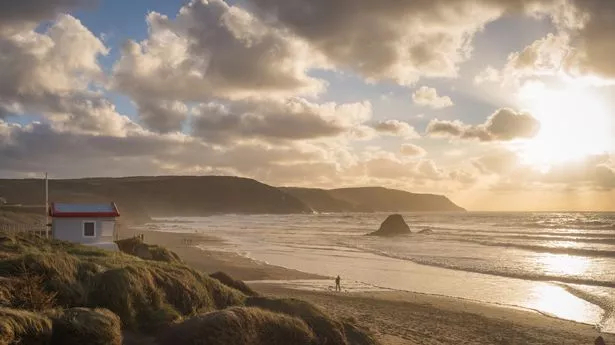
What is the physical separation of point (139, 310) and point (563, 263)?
36.6m

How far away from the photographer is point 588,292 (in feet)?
85.4

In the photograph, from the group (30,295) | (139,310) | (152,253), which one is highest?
(30,295)

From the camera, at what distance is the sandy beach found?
16.1 metres

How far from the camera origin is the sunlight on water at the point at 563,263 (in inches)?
1371

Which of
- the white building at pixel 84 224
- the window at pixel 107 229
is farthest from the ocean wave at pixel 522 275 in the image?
the white building at pixel 84 224

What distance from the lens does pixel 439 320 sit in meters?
18.5

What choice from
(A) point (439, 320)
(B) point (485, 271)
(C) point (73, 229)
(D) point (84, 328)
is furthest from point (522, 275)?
(D) point (84, 328)

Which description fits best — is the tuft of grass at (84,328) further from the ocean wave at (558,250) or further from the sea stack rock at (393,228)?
the sea stack rock at (393,228)

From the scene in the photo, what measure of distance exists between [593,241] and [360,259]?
122ft

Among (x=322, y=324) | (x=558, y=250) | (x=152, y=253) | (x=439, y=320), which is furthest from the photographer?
(x=558, y=250)

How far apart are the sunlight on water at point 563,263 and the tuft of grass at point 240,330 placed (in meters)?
28.2

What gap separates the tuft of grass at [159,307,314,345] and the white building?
683 inches

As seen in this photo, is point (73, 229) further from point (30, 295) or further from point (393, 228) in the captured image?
point (393, 228)

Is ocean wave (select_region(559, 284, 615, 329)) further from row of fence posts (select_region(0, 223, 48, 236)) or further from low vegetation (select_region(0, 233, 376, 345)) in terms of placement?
row of fence posts (select_region(0, 223, 48, 236))
